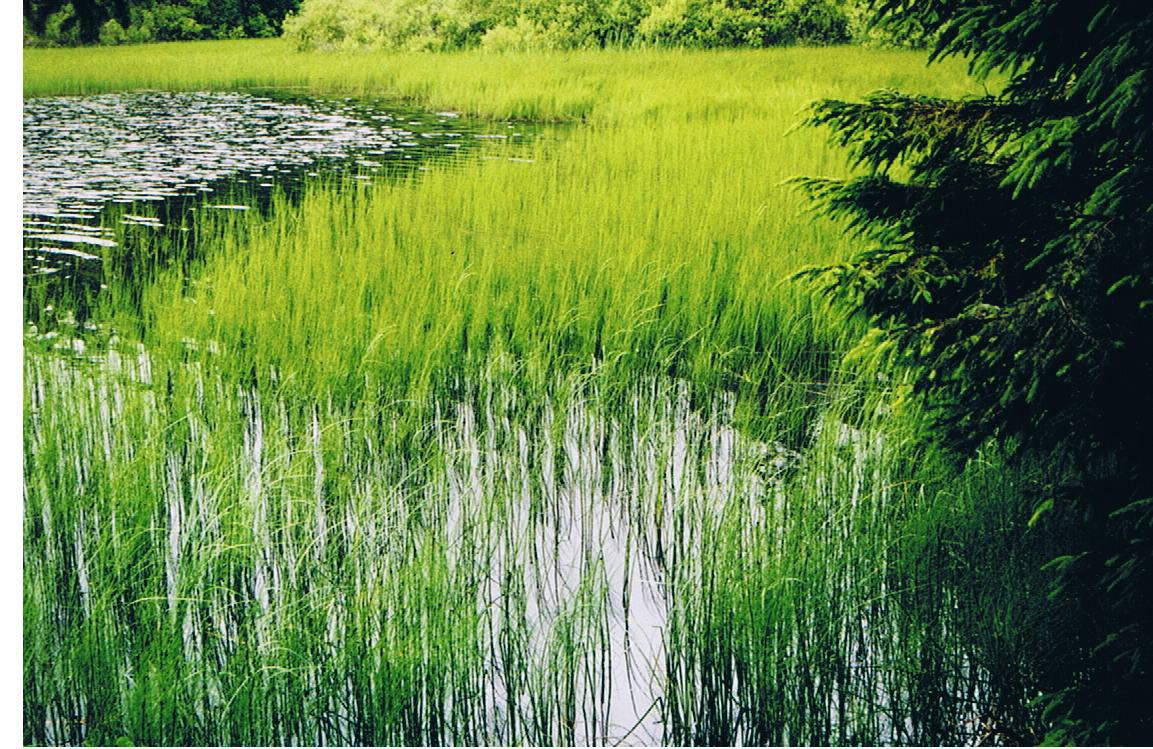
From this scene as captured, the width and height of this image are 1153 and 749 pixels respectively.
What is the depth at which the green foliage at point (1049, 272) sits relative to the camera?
6.04 feet

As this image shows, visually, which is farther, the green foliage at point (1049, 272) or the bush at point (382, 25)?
the bush at point (382, 25)

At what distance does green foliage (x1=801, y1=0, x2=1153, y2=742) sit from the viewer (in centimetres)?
184

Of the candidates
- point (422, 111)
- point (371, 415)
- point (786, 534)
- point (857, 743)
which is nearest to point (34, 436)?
point (371, 415)

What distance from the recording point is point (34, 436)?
2713mm

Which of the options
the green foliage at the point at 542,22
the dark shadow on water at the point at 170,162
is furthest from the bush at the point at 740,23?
the dark shadow on water at the point at 170,162

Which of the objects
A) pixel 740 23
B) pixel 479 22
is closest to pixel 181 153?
pixel 479 22

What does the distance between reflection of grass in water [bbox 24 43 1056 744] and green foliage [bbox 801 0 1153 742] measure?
351 mm

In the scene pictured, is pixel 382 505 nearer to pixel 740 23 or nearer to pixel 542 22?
pixel 542 22

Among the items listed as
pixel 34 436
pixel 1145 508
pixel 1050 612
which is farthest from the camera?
pixel 34 436

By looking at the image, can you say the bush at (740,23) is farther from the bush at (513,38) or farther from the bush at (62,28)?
the bush at (62,28)

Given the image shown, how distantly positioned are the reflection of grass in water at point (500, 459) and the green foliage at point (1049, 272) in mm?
351

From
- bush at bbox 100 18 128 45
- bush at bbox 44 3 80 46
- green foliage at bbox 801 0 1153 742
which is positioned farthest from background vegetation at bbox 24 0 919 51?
green foliage at bbox 801 0 1153 742
